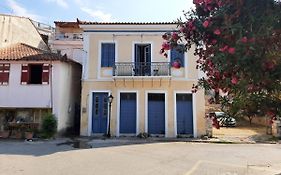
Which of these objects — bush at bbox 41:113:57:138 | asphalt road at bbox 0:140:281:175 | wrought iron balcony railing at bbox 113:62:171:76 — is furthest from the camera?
wrought iron balcony railing at bbox 113:62:171:76

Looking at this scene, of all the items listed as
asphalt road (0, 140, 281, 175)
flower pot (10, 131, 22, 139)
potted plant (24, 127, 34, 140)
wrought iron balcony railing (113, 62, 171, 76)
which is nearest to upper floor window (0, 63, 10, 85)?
flower pot (10, 131, 22, 139)

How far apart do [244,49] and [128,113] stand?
1706 cm

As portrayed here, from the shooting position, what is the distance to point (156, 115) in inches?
790

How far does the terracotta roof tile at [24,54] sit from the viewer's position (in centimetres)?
1964

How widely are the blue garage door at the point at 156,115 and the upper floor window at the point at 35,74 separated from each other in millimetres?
6897

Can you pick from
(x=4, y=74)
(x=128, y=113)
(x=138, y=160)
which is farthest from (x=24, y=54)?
(x=138, y=160)

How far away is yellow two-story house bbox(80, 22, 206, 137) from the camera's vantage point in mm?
19953

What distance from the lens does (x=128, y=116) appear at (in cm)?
2002

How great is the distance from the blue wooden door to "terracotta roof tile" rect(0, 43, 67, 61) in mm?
3353

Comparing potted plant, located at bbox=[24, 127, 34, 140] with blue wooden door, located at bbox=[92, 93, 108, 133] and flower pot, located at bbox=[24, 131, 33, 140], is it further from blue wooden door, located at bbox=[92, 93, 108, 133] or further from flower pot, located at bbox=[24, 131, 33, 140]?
blue wooden door, located at bbox=[92, 93, 108, 133]

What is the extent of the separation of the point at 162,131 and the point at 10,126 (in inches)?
388

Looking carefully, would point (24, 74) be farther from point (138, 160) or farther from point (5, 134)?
point (138, 160)

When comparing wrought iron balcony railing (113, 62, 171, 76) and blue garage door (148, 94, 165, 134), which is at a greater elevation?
wrought iron balcony railing (113, 62, 171, 76)

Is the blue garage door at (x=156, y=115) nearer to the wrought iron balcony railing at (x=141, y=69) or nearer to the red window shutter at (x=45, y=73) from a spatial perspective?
the wrought iron balcony railing at (x=141, y=69)
